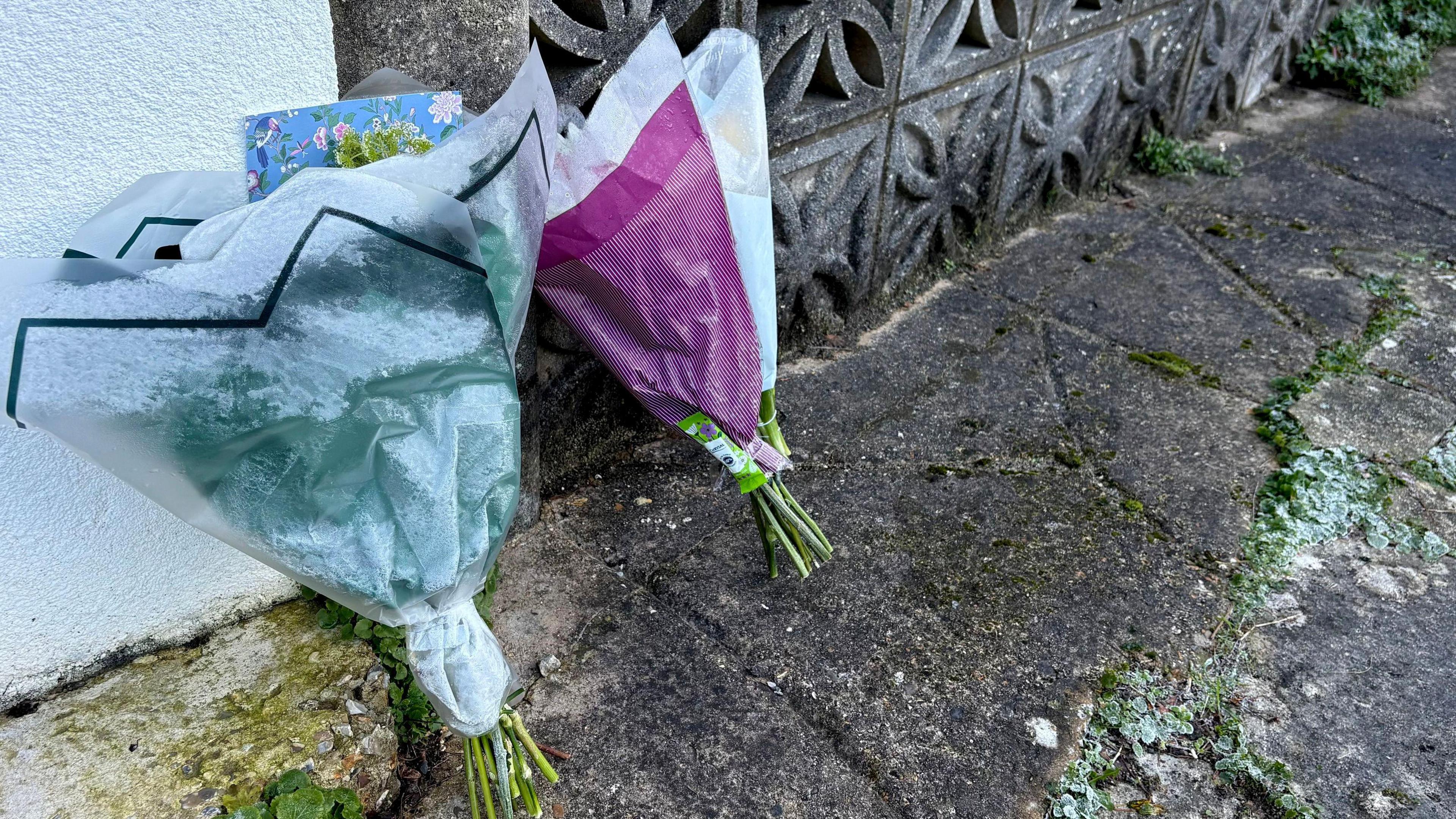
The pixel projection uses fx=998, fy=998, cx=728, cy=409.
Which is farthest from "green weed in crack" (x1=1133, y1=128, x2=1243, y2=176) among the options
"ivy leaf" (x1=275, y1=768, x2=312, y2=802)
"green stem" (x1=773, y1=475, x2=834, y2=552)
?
"ivy leaf" (x1=275, y1=768, x2=312, y2=802)

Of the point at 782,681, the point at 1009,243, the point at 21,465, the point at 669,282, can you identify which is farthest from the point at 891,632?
the point at 1009,243

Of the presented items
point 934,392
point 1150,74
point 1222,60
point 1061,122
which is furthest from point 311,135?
point 1222,60

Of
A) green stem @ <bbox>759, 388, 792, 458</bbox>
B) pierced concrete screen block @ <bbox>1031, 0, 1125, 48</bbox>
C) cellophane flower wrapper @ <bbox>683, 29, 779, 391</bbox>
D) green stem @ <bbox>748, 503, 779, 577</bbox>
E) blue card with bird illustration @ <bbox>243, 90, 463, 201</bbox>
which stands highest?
blue card with bird illustration @ <bbox>243, 90, 463, 201</bbox>

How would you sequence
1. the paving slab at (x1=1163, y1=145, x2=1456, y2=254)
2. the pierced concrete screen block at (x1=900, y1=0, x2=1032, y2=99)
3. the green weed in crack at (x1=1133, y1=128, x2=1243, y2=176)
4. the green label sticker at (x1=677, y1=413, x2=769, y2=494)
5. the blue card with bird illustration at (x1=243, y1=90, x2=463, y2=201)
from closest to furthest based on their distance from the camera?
the blue card with bird illustration at (x1=243, y1=90, x2=463, y2=201) < the green label sticker at (x1=677, y1=413, x2=769, y2=494) < the pierced concrete screen block at (x1=900, y1=0, x2=1032, y2=99) < the paving slab at (x1=1163, y1=145, x2=1456, y2=254) < the green weed in crack at (x1=1133, y1=128, x2=1243, y2=176)

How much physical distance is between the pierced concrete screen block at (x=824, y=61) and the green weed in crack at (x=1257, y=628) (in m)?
1.39

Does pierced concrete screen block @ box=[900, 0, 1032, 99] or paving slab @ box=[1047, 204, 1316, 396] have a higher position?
pierced concrete screen block @ box=[900, 0, 1032, 99]

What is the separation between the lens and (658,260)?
1.63 metres

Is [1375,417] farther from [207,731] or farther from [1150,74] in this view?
[207,731]

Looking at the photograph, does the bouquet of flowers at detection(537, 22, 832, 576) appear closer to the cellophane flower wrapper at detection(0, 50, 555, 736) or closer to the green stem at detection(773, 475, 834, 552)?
the green stem at detection(773, 475, 834, 552)

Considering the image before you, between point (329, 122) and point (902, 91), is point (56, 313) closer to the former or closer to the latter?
point (329, 122)

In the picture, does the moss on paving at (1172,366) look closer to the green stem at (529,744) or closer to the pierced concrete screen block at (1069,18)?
the pierced concrete screen block at (1069,18)

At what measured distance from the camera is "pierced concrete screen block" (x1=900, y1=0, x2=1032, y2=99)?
279cm

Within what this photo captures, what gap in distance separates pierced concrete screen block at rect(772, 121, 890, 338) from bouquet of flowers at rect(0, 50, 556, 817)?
1278 mm

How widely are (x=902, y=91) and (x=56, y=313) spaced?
2.29m
